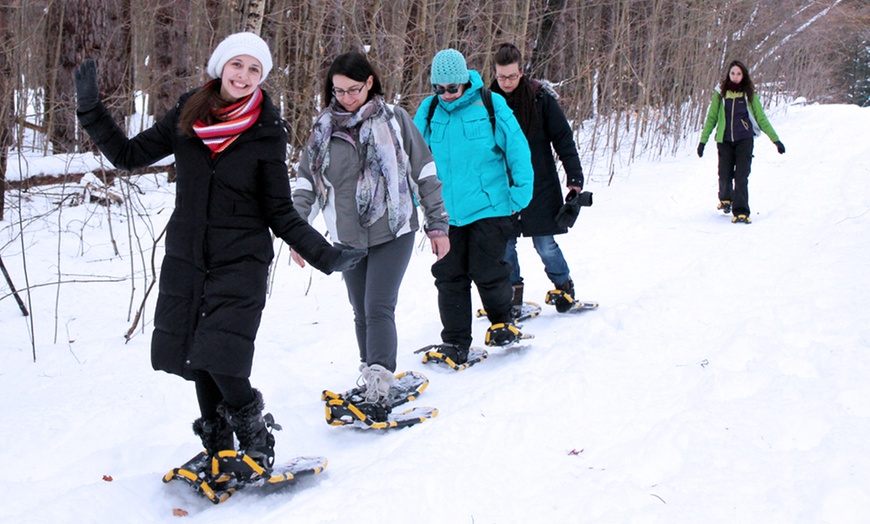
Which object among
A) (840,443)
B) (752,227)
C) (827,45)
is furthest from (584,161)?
(827,45)

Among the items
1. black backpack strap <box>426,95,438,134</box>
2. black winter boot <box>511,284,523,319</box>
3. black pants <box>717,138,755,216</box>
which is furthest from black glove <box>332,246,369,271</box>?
Answer: black pants <box>717,138,755,216</box>

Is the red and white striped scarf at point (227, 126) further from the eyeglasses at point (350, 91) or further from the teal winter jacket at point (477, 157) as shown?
the teal winter jacket at point (477, 157)

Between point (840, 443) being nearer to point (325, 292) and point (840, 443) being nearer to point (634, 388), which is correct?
point (634, 388)

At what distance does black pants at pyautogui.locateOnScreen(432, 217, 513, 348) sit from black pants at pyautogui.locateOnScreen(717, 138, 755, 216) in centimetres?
524

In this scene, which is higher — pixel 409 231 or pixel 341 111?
pixel 341 111

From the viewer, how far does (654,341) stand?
4.99 m

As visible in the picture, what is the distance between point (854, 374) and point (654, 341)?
1284 mm

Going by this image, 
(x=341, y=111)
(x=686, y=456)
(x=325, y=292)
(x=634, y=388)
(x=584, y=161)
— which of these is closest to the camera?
(x=686, y=456)

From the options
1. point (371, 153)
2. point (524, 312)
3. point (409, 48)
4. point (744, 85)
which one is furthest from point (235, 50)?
point (744, 85)

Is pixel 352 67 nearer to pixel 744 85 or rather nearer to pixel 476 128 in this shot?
pixel 476 128

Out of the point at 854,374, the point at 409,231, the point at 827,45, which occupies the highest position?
the point at 827,45

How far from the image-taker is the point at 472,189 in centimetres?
467

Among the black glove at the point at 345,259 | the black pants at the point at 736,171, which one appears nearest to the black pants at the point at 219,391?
the black glove at the point at 345,259

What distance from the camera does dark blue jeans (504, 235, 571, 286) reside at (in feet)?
18.6
